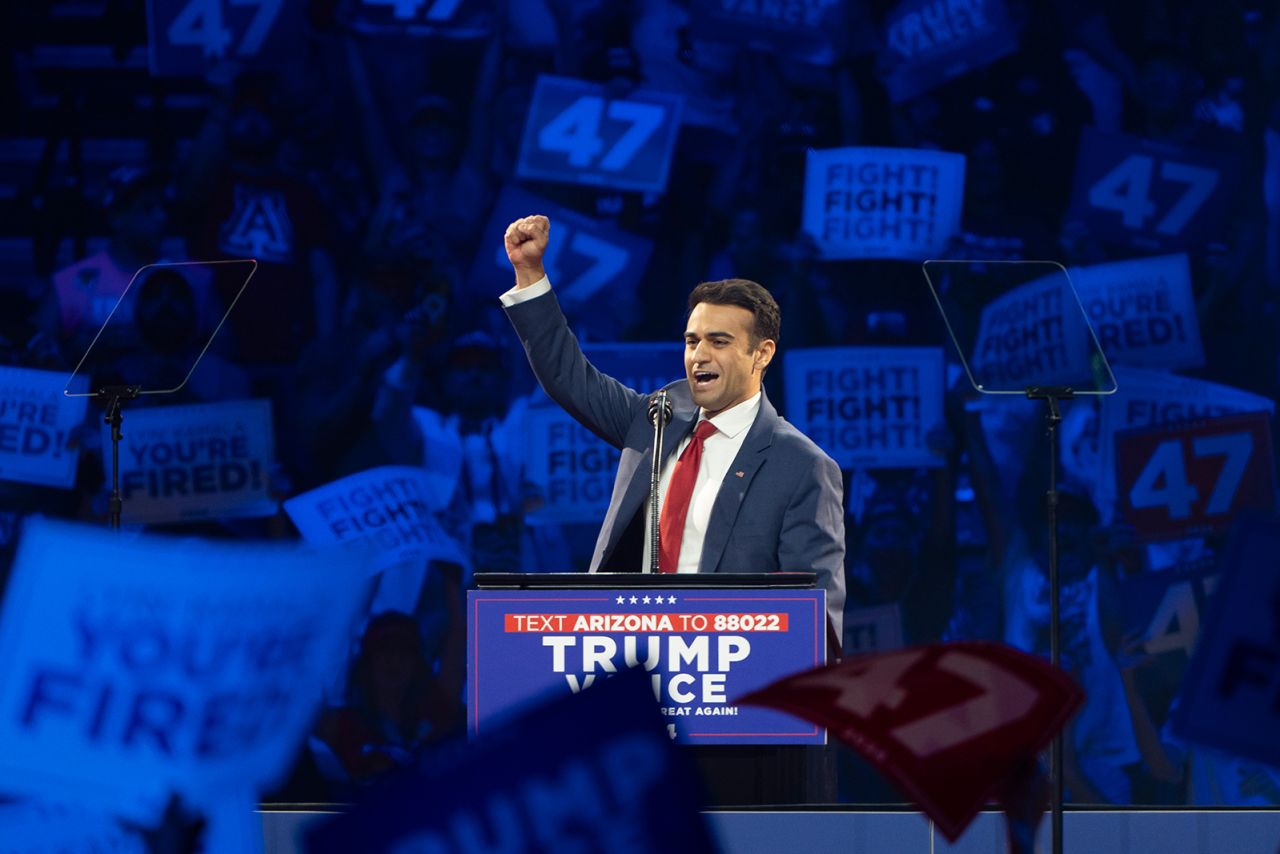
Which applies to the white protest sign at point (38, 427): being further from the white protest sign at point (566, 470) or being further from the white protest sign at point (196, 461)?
the white protest sign at point (566, 470)

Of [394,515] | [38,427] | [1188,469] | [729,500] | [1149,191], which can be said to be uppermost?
[1149,191]

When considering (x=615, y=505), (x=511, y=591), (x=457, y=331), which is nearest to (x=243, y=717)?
(x=511, y=591)

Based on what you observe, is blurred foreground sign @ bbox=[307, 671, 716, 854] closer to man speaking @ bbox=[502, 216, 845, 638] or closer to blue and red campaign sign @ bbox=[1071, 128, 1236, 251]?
man speaking @ bbox=[502, 216, 845, 638]

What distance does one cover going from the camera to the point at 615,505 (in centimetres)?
306

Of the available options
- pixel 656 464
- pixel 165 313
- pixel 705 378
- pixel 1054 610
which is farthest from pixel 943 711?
pixel 165 313

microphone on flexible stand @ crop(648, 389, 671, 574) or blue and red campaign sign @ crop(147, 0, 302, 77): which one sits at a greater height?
blue and red campaign sign @ crop(147, 0, 302, 77)

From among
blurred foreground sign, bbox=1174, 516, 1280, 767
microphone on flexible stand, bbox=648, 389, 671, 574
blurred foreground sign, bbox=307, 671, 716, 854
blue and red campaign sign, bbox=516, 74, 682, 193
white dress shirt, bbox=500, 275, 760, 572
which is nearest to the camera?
blurred foreground sign, bbox=307, 671, 716, 854

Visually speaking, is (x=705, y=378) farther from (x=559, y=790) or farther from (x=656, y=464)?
(x=559, y=790)

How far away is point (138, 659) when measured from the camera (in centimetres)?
107

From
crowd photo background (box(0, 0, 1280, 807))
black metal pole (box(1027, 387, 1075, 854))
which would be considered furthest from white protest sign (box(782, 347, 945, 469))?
black metal pole (box(1027, 387, 1075, 854))

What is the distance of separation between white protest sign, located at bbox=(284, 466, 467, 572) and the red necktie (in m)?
2.30

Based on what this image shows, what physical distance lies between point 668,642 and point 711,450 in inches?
22.8

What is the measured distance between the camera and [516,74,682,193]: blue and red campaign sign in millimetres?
5371

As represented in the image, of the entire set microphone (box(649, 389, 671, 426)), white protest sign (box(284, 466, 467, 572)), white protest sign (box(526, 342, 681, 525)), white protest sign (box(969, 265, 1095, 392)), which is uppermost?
microphone (box(649, 389, 671, 426))
